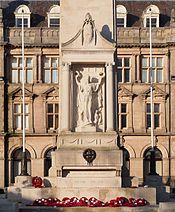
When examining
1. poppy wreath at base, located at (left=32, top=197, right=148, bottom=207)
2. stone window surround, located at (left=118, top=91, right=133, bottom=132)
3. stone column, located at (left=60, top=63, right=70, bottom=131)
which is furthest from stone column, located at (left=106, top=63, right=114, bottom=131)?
stone window surround, located at (left=118, top=91, right=133, bottom=132)

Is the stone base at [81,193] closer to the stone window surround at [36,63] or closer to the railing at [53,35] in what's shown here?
the stone window surround at [36,63]

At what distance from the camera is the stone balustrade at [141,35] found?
81.7 metres

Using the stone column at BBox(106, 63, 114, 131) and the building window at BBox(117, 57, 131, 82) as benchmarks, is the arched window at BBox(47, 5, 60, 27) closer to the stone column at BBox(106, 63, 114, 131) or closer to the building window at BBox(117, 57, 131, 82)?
the building window at BBox(117, 57, 131, 82)

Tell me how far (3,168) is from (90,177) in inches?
1638

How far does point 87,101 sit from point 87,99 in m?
0.08

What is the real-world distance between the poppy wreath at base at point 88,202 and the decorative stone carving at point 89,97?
4021 millimetres

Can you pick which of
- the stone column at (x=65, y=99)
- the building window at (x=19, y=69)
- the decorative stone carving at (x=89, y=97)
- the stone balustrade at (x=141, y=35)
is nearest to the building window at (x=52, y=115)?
the building window at (x=19, y=69)

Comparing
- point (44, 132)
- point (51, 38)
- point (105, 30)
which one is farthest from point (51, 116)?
point (105, 30)

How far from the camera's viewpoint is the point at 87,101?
39062 mm

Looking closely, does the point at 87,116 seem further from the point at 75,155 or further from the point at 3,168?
the point at 3,168

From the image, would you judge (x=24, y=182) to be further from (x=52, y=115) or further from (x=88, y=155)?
(x=52, y=115)

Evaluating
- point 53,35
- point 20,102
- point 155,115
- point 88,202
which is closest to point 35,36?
point 53,35

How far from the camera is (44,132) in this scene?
81.2 meters

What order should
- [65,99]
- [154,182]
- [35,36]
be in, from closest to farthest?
[65,99] < [154,182] < [35,36]
